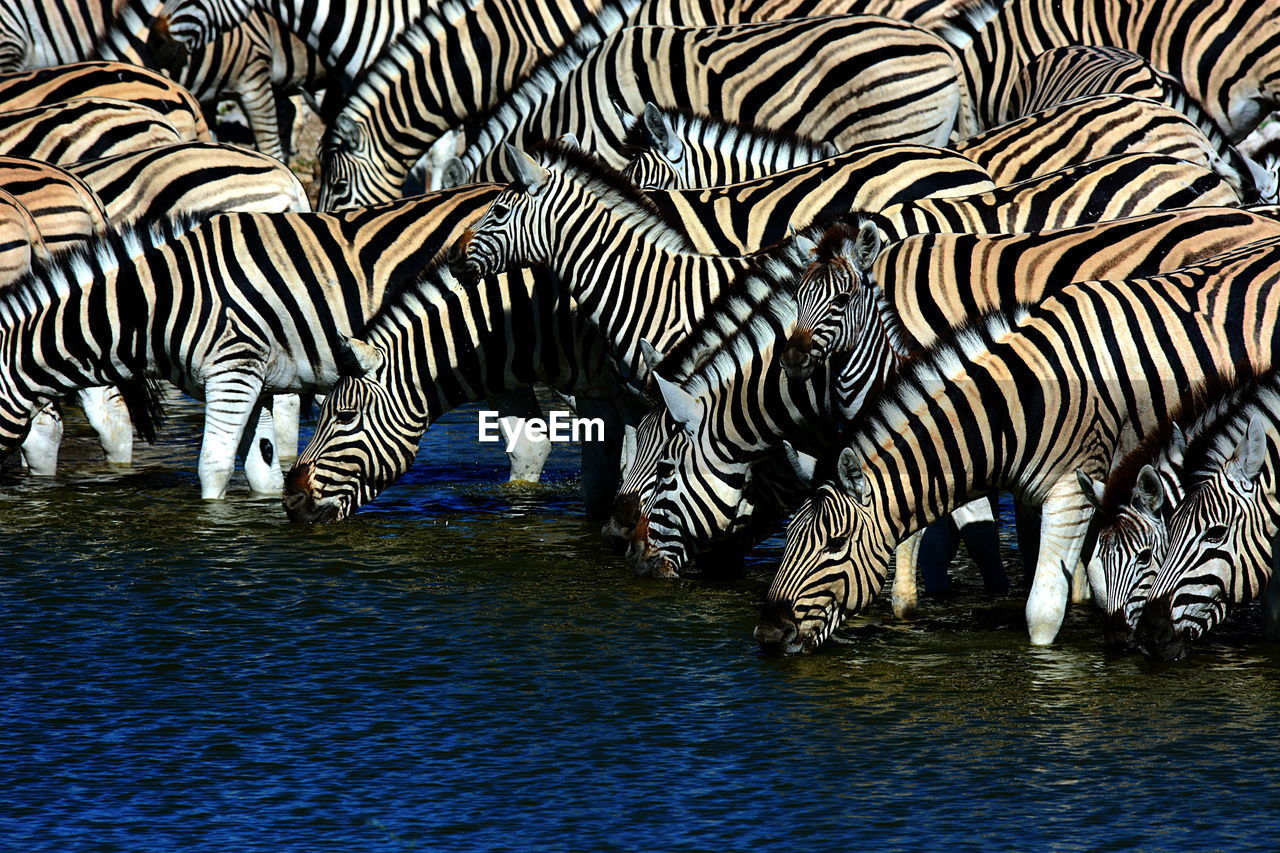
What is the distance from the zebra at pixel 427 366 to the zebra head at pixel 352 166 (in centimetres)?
445

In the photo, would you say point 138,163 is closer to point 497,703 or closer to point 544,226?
point 544,226

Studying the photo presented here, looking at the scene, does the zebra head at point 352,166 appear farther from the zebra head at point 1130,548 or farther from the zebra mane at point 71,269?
the zebra head at point 1130,548

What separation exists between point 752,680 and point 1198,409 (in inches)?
89.5

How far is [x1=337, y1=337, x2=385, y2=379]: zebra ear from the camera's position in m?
11.3

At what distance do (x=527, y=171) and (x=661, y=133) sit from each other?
1730 mm

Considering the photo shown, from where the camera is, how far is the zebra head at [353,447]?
442 inches

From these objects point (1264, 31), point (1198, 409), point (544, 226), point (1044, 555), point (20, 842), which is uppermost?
point (1264, 31)

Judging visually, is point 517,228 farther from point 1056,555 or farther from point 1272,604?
point 1272,604

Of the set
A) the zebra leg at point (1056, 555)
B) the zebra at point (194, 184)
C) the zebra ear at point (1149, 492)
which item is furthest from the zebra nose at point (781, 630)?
the zebra at point (194, 184)

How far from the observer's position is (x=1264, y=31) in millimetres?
15281

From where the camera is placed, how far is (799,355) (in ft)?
30.5

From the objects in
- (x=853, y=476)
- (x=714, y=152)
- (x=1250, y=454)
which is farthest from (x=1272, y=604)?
(x=714, y=152)

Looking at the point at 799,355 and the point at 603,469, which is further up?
the point at 799,355

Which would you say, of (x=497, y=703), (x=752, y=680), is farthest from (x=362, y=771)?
(x=752, y=680)
